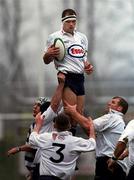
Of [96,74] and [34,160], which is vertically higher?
[96,74]

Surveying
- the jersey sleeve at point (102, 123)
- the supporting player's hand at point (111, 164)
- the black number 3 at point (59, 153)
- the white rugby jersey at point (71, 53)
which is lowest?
the supporting player's hand at point (111, 164)

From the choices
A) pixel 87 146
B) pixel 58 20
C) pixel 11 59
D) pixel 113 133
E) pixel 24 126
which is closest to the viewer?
pixel 87 146

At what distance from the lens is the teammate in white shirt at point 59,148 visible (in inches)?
511

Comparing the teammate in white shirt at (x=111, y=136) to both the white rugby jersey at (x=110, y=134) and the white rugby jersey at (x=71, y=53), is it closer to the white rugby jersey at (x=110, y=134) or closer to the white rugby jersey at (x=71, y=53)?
the white rugby jersey at (x=110, y=134)

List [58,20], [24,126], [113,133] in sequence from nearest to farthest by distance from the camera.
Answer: [113,133] < [24,126] < [58,20]

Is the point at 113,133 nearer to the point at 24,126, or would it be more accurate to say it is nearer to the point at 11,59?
the point at 24,126

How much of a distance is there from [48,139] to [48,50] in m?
1.15

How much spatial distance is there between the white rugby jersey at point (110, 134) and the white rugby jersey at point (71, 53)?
0.82 meters

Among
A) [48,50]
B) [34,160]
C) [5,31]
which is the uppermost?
[5,31]

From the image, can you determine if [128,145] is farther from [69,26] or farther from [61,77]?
[69,26]

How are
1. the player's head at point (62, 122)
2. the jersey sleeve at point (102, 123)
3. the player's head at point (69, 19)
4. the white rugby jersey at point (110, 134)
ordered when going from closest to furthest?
1. the player's head at point (62, 122)
2. the player's head at point (69, 19)
3. the jersey sleeve at point (102, 123)
4. the white rugby jersey at point (110, 134)

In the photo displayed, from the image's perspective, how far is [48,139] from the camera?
13.0 metres

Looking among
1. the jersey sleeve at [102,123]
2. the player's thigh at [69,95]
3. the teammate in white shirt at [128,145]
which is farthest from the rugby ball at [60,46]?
the teammate in white shirt at [128,145]

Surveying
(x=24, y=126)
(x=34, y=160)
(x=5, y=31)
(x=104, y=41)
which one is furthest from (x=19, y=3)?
(x=34, y=160)
